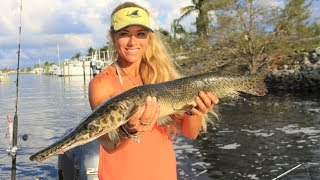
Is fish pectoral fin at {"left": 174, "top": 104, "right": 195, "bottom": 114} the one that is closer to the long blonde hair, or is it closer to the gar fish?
the gar fish

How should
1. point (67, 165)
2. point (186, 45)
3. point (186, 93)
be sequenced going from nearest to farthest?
point (186, 93) → point (67, 165) → point (186, 45)

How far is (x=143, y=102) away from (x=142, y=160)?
18.1 inches

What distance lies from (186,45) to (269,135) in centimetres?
3267

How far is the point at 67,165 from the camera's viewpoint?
23.6 feet

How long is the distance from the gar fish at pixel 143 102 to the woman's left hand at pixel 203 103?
0.05 meters

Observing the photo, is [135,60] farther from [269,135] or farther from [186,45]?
[186,45]

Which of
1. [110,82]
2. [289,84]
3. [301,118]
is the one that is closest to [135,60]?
[110,82]

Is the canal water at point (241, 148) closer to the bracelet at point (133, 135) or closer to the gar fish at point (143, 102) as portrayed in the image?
the gar fish at point (143, 102)

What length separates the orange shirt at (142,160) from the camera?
3166 mm

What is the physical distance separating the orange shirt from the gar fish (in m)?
0.17

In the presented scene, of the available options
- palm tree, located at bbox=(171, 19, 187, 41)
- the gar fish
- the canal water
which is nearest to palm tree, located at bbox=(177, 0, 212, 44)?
palm tree, located at bbox=(171, 19, 187, 41)

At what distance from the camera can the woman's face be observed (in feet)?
11.1

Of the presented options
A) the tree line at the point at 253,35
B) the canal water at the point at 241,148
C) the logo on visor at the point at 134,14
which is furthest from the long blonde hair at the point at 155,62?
the tree line at the point at 253,35

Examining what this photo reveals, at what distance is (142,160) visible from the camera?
3.19 meters
